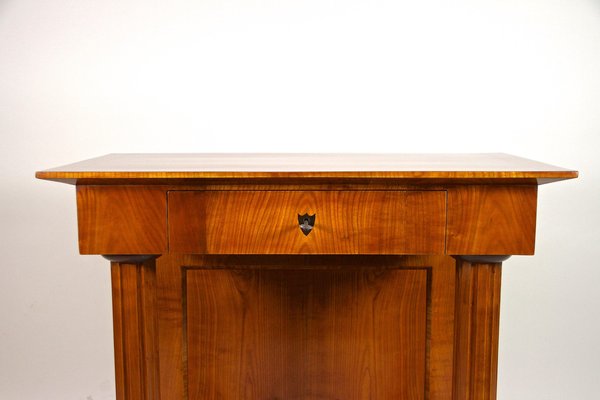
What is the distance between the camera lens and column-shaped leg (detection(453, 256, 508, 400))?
1711mm

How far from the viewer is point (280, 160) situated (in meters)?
1.93

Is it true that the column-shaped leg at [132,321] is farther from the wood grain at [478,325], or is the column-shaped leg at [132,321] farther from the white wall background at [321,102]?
the white wall background at [321,102]

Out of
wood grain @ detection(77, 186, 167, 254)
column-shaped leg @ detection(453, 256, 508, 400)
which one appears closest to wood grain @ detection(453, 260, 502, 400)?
column-shaped leg @ detection(453, 256, 508, 400)

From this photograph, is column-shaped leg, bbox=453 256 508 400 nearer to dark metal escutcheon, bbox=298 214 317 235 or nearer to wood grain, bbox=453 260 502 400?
wood grain, bbox=453 260 502 400

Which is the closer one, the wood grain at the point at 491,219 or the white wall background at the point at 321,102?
the wood grain at the point at 491,219

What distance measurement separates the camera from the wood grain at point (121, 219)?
65.2 inches

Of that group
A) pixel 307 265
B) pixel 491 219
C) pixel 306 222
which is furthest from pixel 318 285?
pixel 491 219

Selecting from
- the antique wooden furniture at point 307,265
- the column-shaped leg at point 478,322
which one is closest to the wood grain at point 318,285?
the antique wooden furniture at point 307,265

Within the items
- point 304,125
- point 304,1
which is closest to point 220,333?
point 304,125

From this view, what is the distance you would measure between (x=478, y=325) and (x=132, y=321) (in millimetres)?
803

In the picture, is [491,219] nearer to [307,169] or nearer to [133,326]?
[307,169]

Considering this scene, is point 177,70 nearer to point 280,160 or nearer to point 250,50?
point 250,50

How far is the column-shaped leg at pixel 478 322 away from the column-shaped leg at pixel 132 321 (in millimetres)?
731

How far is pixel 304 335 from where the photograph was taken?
2.12m
